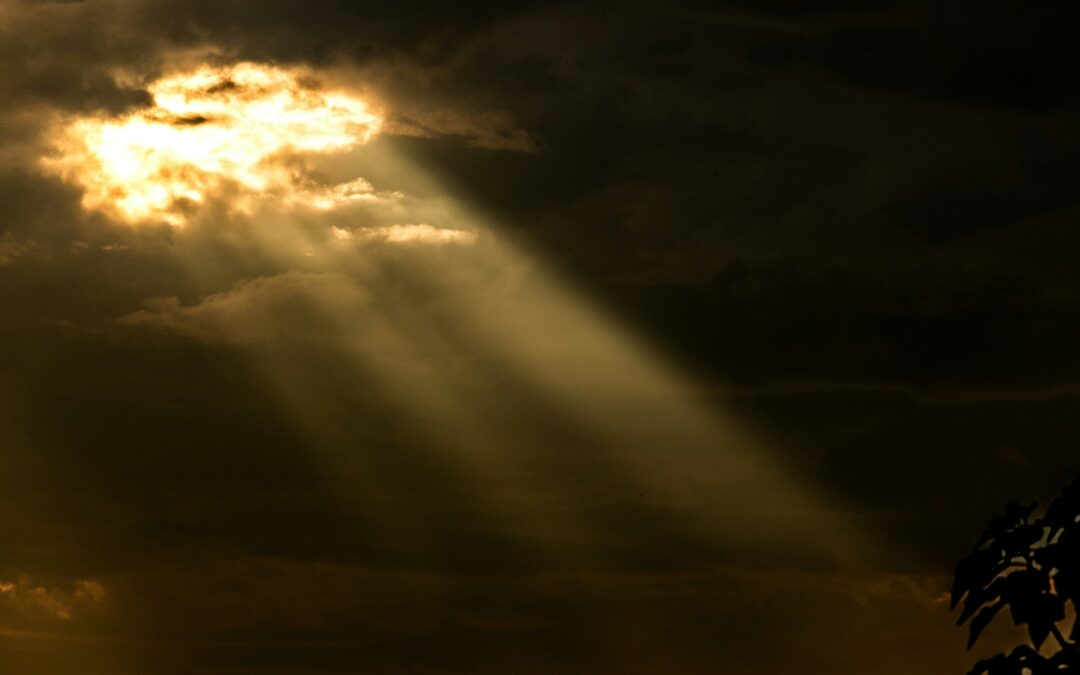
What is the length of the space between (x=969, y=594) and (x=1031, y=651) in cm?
75

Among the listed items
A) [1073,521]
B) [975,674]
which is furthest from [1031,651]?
[1073,521]

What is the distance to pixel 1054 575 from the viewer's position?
10883mm

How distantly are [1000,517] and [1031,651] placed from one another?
1239mm

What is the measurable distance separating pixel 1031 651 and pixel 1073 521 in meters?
1.22

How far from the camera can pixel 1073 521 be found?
36.1 feet

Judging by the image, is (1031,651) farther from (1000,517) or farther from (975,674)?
(1000,517)

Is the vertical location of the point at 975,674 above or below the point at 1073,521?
below

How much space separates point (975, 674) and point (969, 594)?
2.37 ft

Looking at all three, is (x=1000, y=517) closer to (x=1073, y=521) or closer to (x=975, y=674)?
(x=1073, y=521)

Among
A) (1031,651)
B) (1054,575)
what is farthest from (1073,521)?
(1031,651)

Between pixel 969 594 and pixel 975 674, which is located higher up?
pixel 969 594

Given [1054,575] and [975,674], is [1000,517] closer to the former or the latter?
[1054,575]

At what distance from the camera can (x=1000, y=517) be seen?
1141 centimetres

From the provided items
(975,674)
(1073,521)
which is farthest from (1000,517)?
(975,674)
